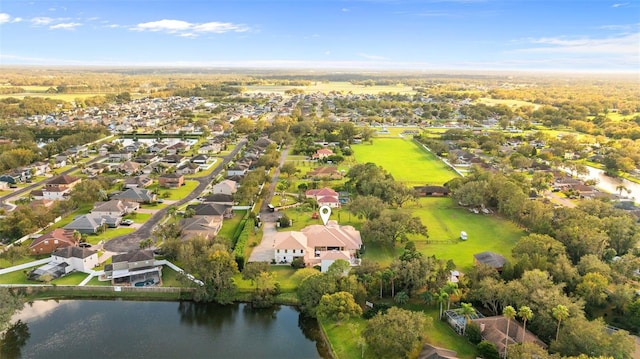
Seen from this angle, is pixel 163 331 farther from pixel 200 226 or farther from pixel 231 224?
pixel 231 224

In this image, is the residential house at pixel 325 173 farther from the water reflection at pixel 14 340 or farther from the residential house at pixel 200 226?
the water reflection at pixel 14 340

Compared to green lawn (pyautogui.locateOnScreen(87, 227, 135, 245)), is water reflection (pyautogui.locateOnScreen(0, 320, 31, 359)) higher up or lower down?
lower down

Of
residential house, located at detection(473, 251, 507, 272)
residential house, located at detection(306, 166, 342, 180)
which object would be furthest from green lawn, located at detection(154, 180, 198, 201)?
residential house, located at detection(473, 251, 507, 272)

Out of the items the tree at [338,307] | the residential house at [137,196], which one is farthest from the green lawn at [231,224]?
the tree at [338,307]

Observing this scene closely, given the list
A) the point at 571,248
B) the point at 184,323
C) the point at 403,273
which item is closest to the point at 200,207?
the point at 184,323

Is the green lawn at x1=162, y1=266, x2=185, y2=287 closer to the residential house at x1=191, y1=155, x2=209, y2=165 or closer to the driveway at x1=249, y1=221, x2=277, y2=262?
the driveway at x1=249, y1=221, x2=277, y2=262

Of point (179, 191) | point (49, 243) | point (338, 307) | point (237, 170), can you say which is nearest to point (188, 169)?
point (237, 170)

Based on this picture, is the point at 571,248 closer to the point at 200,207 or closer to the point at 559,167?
the point at 200,207

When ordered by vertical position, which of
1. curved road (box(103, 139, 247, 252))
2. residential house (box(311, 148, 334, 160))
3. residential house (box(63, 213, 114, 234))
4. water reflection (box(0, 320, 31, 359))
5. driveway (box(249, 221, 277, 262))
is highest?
residential house (box(311, 148, 334, 160))
